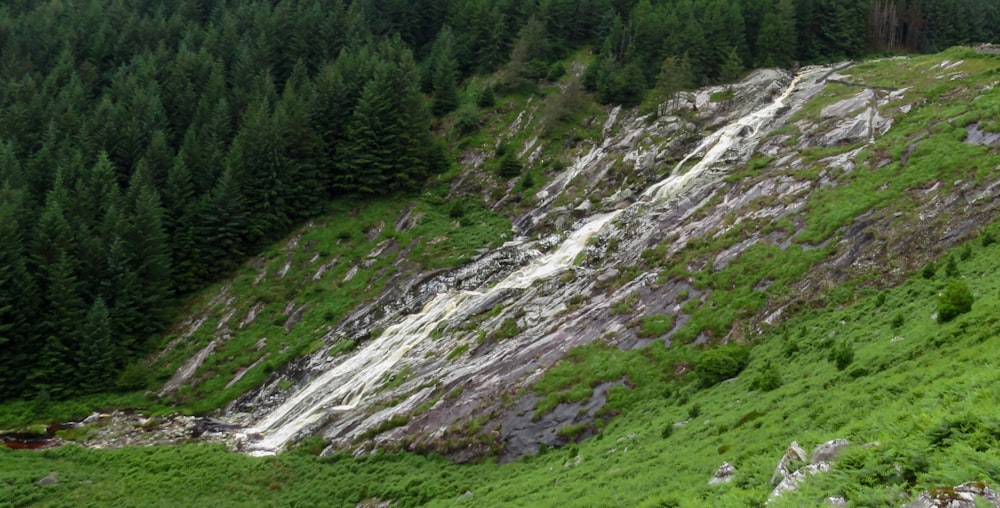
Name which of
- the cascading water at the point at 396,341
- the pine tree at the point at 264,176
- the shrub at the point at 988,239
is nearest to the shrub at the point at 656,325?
the cascading water at the point at 396,341

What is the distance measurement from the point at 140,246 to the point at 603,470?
5321 centimetres

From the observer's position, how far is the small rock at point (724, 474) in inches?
612

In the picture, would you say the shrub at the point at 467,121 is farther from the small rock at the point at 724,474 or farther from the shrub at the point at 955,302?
the small rock at the point at 724,474

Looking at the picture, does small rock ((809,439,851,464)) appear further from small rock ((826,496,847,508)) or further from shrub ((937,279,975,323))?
shrub ((937,279,975,323))

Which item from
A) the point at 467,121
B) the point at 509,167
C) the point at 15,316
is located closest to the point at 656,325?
the point at 509,167


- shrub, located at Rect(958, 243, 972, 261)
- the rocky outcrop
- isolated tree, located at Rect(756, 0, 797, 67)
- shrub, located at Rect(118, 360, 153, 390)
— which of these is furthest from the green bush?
isolated tree, located at Rect(756, 0, 797, 67)

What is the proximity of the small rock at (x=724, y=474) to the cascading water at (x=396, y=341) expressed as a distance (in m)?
28.0

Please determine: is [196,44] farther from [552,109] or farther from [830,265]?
[830,265]

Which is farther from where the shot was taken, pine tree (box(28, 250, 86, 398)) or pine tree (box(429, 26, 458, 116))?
pine tree (box(429, 26, 458, 116))

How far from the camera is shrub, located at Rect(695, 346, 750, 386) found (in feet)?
90.7

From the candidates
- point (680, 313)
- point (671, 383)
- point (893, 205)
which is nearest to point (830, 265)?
point (893, 205)

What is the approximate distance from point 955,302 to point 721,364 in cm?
984

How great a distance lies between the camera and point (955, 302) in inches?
797

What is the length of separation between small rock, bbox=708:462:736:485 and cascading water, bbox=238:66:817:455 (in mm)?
28038
